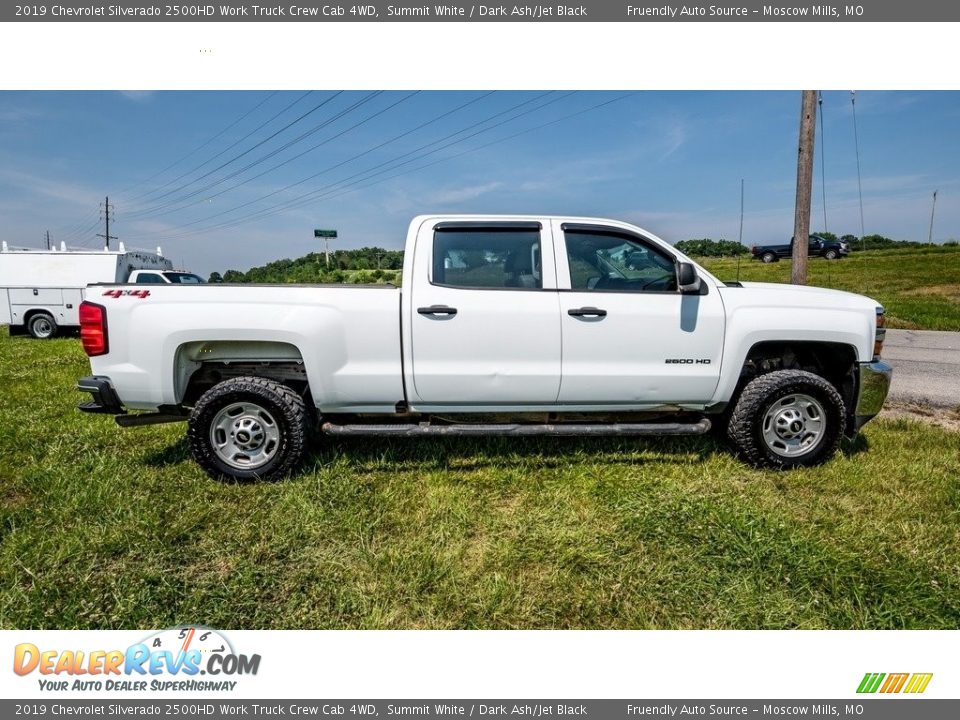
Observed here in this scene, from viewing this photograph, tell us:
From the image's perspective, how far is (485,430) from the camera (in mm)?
3463

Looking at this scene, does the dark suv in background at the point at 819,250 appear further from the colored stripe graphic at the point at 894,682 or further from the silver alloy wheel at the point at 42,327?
the silver alloy wheel at the point at 42,327

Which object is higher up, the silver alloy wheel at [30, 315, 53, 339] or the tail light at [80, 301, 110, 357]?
the tail light at [80, 301, 110, 357]

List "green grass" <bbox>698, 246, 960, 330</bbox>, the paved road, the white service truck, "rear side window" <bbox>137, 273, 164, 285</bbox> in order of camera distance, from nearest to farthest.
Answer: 1. the paved road
2. "green grass" <bbox>698, 246, 960, 330</bbox>
3. "rear side window" <bbox>137, 273, 164, 285</bbox>
4. the white service truck

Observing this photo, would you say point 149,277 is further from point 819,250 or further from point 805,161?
point 819,250

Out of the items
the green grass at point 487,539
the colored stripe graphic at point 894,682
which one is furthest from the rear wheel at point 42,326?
the colored stripe graphic at point 894,682

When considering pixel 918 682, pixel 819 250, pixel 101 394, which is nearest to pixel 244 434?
pixel 101 394

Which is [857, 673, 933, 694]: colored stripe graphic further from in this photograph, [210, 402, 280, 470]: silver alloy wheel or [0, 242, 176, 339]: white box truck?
[0, 242, 176, 339]: white box truck

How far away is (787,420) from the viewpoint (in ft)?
12.0

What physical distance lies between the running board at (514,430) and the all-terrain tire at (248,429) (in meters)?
0.27

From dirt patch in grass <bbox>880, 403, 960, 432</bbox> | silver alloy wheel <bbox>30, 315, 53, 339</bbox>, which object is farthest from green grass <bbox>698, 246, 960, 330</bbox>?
silver alloy wheel <bbox>30, 315, 53, 339</bbox>

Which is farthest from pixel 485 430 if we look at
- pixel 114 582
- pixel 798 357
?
pixel 798 357

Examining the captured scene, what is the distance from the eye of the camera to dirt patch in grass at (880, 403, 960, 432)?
471 cm

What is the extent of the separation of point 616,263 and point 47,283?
1548 cm

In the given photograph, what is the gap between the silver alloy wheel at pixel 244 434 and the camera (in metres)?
3.45
